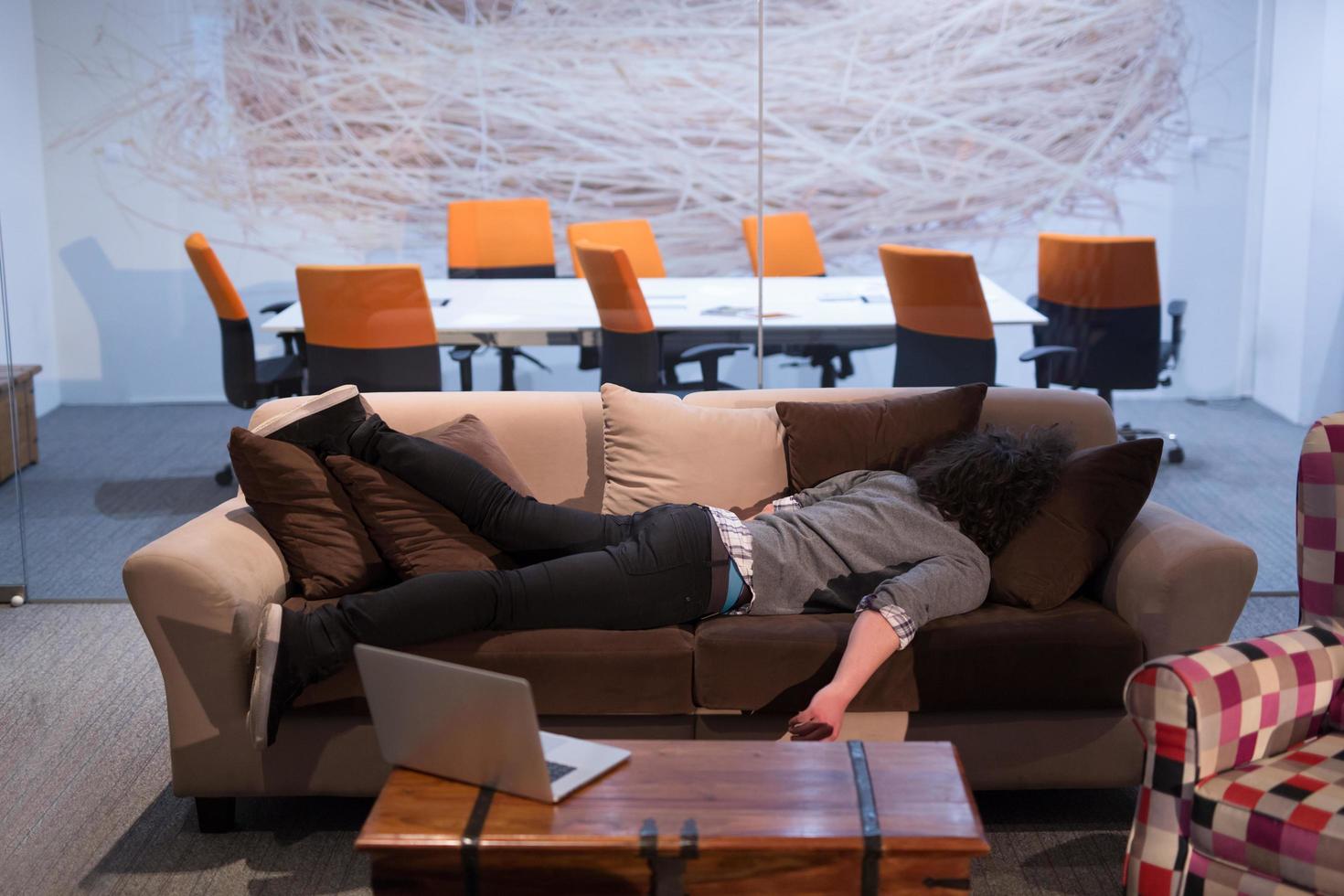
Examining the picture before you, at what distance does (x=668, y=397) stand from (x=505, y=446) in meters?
0.41

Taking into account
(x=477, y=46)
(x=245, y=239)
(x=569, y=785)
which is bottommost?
(x=569, y=785)

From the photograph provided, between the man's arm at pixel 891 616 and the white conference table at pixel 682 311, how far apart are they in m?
1.47

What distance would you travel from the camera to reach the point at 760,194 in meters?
3.96

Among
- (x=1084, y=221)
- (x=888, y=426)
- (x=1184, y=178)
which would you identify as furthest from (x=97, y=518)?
(x=1184, y=178)

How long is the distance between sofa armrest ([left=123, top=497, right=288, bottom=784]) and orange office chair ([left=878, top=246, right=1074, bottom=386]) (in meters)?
2.14

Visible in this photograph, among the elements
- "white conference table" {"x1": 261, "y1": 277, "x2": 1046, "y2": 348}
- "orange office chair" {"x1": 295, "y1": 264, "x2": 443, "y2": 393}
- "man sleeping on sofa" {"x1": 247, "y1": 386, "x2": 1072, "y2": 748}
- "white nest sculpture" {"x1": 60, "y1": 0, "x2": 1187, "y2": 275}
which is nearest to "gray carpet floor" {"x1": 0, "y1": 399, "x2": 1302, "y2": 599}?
"orange office chair" {"x1": 295, "y1": 264, "x2": 443, "y2": 393}

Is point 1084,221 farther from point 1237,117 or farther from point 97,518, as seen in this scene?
point 97,518

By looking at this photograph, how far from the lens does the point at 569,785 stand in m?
1.93

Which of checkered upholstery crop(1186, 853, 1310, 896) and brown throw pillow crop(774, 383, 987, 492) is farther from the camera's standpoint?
brown throw pillow crop(774, 383, 987, 492)

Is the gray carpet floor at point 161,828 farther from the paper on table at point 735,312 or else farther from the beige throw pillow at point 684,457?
the paper on table at point 735,312

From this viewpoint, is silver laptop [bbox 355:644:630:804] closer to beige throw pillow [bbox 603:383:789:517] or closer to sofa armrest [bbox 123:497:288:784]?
sofa armrest [bbox 123:497:288:784]

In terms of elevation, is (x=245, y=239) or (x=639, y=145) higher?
(x=639, y=145)

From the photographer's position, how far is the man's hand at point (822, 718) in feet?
7.66

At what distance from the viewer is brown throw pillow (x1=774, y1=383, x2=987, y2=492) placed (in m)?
3.03
